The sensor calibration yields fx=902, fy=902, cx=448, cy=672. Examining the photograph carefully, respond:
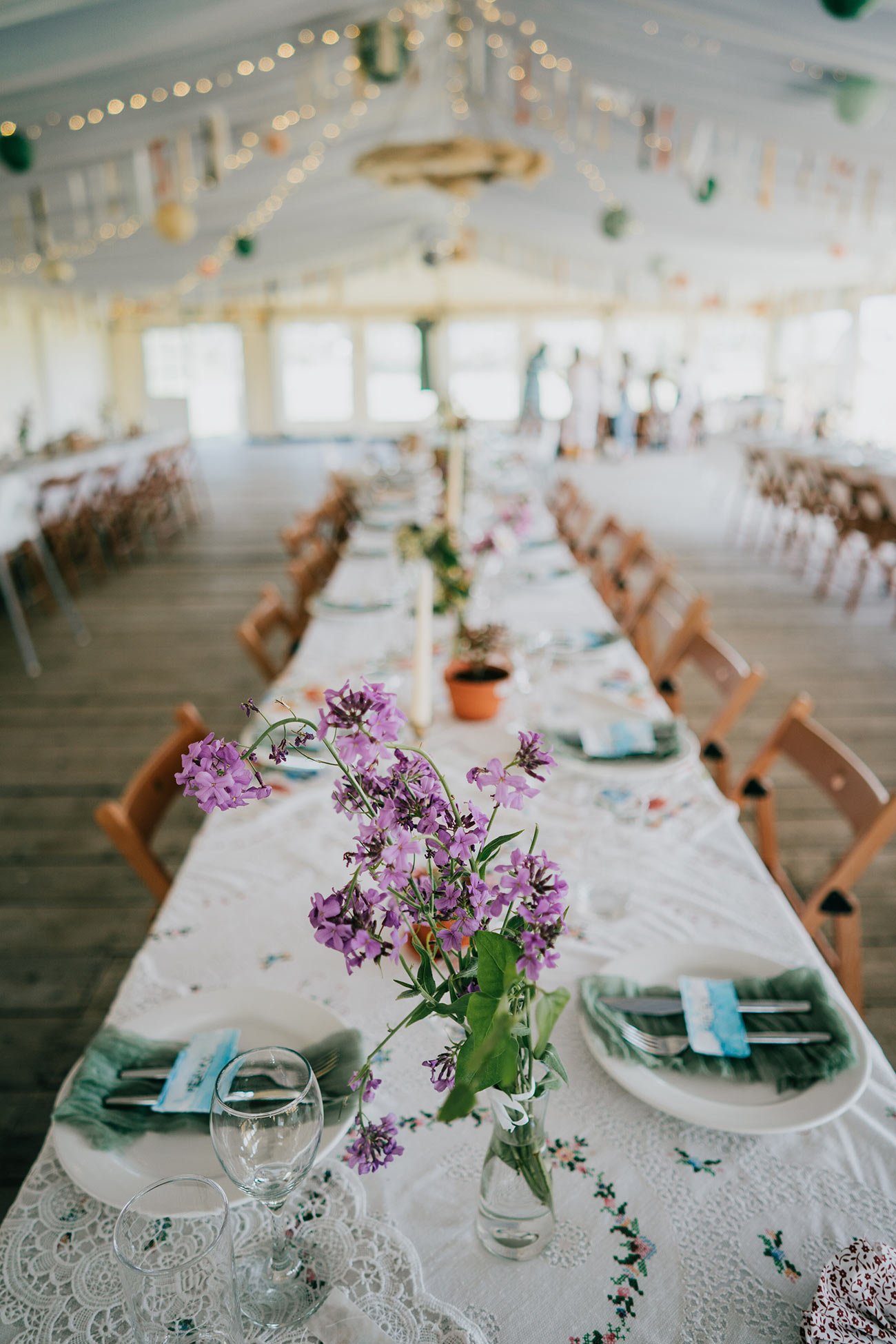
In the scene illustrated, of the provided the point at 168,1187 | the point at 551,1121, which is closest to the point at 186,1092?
the point at 168,1187

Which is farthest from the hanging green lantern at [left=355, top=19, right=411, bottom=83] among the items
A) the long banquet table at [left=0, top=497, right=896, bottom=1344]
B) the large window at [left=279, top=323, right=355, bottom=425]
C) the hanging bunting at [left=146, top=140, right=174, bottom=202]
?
the large window at [left=279, top=323, right=355, bottom=425]

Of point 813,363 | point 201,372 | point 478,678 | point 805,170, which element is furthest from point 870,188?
point 201,372

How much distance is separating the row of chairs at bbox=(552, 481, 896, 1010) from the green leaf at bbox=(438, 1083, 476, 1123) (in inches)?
50.4

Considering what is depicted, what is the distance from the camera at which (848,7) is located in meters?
3.22

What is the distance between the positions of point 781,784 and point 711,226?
9195 millimetres

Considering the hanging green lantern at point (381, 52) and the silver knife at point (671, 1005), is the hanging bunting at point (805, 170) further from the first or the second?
the silver knife at point (671, 1005)

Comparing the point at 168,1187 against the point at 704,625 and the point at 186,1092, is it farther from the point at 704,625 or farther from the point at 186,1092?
the point at 704,625

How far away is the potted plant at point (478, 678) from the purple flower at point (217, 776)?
1.26m

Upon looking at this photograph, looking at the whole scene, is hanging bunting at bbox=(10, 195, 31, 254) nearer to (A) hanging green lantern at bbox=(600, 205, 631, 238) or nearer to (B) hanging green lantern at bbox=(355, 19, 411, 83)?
(B) hanging green lantern at bbox=(355, 19, 411, 83)

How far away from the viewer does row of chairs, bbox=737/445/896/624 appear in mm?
6035

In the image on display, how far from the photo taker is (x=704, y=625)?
106 inches

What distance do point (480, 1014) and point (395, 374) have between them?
62.0ft

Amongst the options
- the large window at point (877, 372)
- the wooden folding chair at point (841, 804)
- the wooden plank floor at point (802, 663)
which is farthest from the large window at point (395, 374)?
the wooden folding chair at point (841, 804)

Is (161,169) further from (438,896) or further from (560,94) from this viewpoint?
(438,896)
